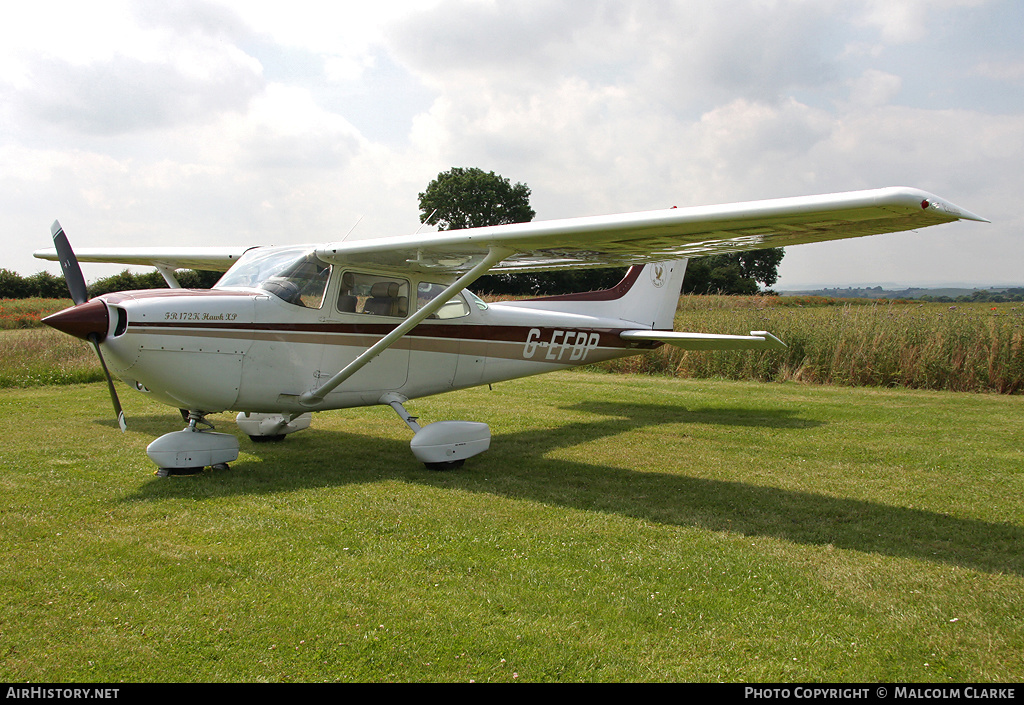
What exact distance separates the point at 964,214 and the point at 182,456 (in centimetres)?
602

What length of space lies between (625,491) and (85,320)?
448cm

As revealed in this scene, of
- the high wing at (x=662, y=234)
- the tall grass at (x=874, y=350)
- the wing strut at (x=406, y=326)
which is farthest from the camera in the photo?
the tall grass at (x=874, y=350)

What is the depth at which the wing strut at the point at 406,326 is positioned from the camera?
5.81 meters

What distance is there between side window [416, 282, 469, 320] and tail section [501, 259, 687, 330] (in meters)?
1.82

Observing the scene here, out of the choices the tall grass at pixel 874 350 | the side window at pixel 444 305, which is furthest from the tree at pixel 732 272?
the side window at pixel 444 305

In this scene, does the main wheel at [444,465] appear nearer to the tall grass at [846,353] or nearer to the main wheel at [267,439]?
the main wheel at [267,439]

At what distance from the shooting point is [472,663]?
279 cm

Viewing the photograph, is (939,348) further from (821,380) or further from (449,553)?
(449,553)

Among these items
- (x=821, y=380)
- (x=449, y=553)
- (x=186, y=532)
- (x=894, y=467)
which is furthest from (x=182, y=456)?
(x=821, y=380)

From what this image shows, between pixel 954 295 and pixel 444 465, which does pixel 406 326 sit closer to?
pixel 444 465

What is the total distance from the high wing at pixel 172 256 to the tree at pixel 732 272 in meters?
22.2

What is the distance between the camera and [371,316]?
6.81 m

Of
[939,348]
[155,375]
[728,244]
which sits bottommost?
[155,375]

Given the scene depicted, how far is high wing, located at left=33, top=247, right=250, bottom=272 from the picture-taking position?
8.45 metres
